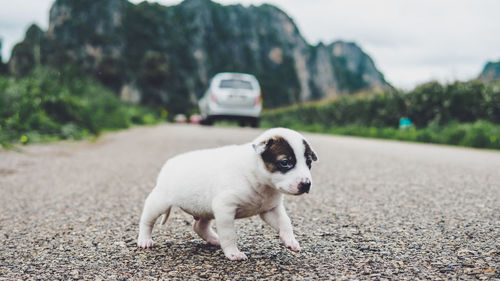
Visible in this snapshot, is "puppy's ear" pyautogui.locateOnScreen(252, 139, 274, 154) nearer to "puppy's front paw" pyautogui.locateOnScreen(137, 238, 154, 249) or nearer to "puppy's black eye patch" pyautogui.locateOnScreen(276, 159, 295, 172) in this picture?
"puppy's black eye patch" pyautogui.locateOnScreen(276, 159, 295, 172)

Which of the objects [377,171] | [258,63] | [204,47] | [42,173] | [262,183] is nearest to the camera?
[262,183]

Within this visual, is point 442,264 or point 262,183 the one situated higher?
point 262,183

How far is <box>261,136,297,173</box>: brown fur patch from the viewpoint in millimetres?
2123

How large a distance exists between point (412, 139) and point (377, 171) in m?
7.53

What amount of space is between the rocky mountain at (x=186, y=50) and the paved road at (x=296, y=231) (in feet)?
134

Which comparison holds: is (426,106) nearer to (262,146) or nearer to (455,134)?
(455,134)

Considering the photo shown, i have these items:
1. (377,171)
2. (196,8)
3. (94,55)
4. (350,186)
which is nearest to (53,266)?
(350,186)

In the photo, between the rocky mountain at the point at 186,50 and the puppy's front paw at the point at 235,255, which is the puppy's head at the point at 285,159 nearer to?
the puppy's front paw at the point at 235,255

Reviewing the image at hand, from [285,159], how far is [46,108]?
9210 millimetres

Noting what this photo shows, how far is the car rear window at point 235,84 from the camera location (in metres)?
15.5

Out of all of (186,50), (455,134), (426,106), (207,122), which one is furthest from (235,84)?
(186,50)

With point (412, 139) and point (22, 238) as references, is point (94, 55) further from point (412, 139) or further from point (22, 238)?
point (22, 238)

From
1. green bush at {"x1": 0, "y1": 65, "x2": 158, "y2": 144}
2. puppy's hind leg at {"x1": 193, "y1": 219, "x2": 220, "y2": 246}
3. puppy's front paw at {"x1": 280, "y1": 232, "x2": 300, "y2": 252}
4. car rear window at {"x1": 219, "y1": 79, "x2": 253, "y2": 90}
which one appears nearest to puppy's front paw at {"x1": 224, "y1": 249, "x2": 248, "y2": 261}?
puppy's front paw at {"x1": 280, "y1": 232, "x2": 300, "y2": 252}

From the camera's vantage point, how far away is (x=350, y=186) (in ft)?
14.9
